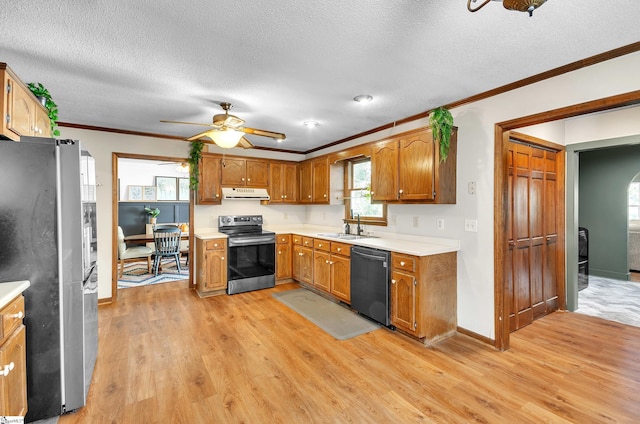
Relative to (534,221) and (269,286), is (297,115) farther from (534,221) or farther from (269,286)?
(534,221)

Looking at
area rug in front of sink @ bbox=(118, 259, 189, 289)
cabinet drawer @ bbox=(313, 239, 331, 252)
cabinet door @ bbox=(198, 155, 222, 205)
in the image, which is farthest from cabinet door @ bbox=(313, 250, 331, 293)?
area rug in front of sink @ bbox=(118, 259, 189, 289)

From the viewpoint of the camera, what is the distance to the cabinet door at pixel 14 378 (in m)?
1.51

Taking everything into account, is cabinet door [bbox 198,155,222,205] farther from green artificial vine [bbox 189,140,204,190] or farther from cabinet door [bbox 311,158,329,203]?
cabinet door [bbox 311,158,329,203]

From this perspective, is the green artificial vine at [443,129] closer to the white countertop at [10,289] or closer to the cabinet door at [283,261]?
the cabinet door at [283,261]

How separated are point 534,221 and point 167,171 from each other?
806 centimetres

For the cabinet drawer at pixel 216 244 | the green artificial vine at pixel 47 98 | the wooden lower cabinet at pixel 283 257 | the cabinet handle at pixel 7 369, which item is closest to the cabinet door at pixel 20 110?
the green artificial vine at pixel 47 98

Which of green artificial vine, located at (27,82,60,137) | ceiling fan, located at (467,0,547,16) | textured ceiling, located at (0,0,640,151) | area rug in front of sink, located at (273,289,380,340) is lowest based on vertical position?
area rug in front of sink, located at (273,289,380,340)

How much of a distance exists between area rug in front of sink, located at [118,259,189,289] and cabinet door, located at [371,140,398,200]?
4076 mm

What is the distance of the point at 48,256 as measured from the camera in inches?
76.2

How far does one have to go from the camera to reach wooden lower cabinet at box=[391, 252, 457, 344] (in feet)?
9.61

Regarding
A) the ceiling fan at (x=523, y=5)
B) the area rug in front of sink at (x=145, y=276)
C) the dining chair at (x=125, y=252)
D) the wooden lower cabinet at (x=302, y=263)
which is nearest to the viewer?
the ceiling fan at (x=523, y=5)

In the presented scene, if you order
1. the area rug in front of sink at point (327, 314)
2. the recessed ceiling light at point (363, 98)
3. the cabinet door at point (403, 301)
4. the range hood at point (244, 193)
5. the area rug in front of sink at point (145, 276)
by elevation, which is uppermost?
the recessed ceiling light at point (363, 98)

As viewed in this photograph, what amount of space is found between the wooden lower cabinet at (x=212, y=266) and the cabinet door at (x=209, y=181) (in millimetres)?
680

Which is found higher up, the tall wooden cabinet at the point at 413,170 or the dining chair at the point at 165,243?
the tall wooden cabinet at the point at 413,170
